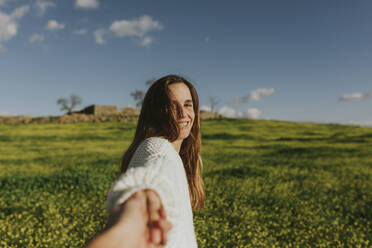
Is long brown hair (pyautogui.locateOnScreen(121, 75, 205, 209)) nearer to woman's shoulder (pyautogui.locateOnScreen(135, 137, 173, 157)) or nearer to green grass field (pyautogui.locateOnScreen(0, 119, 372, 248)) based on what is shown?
woman's shoulder (pyautogui.locateOnScreen(135, 137, 173, 157))

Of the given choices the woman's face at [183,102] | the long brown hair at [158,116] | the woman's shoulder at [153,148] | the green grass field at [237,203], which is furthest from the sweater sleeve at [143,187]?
the green grass field at [237,203]

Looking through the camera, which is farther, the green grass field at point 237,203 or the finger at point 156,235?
the green grass field at point 237,203

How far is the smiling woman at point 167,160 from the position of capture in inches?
40.0

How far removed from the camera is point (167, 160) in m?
1.36

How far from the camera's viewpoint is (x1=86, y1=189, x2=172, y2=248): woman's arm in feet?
2.84

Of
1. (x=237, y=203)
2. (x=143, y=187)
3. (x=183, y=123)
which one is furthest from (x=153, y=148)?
(x=237, y=203)

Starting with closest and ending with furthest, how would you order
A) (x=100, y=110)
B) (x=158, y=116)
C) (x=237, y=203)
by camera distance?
(x=158, y=116) → (x=237, y=203) → (x=100, y=110)

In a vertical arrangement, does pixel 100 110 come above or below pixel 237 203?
above

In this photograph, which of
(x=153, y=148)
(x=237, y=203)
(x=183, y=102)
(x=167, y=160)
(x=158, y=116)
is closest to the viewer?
(x=167, y=160)

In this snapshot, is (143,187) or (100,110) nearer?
(143,187)

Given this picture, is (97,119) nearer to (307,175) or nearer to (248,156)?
(248,156)

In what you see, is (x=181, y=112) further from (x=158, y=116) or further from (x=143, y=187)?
(x=143, y=187)

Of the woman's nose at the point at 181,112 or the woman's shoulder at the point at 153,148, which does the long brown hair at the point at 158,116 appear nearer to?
the woman's nose at the point at 181,112

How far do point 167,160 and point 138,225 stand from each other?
18.1 inches
